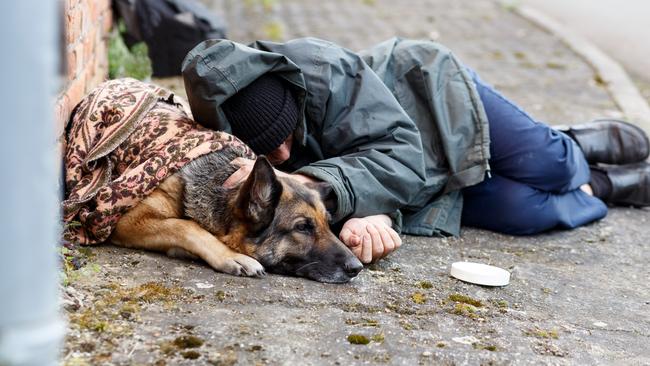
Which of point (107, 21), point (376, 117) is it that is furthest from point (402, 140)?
point (107, 21)

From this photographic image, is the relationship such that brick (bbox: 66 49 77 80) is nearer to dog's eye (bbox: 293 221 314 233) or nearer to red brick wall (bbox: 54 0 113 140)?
red brick wall (bbox: 54 0 113 140)

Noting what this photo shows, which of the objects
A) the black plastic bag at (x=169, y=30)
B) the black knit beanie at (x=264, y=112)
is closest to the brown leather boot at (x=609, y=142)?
the black knit beanie at (x=264, y=112)

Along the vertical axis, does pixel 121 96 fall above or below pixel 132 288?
above

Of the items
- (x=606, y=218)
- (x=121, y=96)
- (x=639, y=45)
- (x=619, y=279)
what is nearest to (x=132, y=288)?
(x=121, y=96)

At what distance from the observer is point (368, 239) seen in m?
3.94

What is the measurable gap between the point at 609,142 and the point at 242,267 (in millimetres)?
3172

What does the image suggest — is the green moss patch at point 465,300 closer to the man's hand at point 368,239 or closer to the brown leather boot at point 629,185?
the man's hand at point 368,239

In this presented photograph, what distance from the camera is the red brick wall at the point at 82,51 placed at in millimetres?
4387

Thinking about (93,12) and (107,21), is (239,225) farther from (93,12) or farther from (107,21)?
(107,21)

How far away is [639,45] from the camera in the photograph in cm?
1182

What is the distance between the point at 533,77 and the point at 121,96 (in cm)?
579

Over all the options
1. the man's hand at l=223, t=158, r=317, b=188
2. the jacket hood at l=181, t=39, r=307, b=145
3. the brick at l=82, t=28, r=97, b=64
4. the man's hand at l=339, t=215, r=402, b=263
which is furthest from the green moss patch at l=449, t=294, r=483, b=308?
the brick at l=82, t=28, r=97, b=64

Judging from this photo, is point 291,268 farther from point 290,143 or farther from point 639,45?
point 639,45

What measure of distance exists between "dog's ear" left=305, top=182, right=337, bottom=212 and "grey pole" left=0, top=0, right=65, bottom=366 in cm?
225
